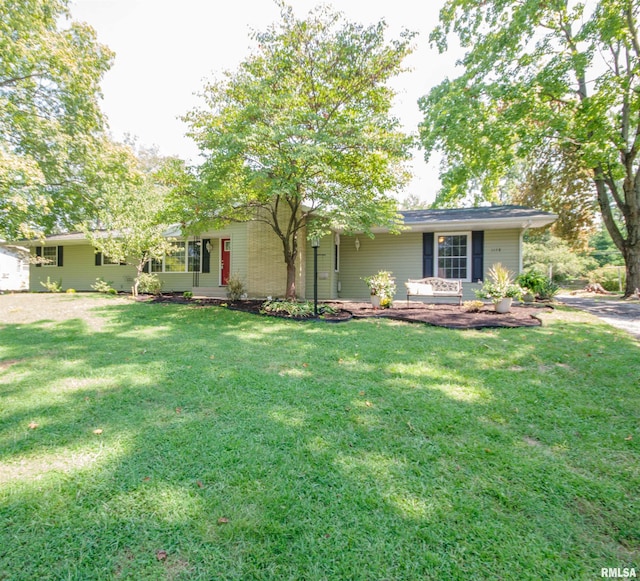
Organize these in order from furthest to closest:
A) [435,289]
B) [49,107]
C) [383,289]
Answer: [49,107] < [435,289] < [383,289]

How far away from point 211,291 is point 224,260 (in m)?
1.40

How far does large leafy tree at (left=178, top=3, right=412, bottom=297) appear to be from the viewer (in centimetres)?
682

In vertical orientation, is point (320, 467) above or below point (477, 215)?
below

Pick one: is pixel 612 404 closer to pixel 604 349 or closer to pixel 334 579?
pixel 604 349

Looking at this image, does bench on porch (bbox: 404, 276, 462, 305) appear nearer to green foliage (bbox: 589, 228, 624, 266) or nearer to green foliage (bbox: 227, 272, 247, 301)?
green foliage (bbox: 227, 272, 247, 301)

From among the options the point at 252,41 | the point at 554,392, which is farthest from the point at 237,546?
the point at 252,41

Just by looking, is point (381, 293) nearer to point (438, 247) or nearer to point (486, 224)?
point (438, 247)

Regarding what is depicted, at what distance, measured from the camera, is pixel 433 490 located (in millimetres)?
2010

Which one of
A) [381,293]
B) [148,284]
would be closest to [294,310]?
[381,293]

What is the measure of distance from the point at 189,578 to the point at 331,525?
27.6 inches

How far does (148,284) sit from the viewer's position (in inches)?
494

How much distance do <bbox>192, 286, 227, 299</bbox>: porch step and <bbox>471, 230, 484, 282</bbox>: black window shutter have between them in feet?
30.3

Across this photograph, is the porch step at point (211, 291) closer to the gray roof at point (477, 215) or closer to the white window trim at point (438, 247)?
the gray roof at point (477, 215)

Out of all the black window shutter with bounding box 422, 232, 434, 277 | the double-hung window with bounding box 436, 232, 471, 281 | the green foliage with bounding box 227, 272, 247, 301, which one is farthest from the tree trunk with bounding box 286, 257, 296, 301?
the double-hung window with bounding box 436, 232, 471, 281
